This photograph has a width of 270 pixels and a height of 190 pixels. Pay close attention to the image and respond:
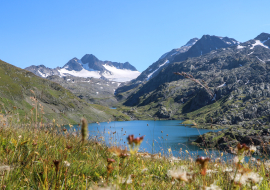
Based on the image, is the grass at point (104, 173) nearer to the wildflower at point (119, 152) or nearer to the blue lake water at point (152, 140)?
the wildflower at point (119, 152)

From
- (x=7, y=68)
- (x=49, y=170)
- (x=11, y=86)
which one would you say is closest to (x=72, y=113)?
(x=11, y=86)

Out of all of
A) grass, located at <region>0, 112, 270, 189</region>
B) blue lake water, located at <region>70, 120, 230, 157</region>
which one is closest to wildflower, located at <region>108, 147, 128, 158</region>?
grass, located at <region>0, 112, 270, 189</region>

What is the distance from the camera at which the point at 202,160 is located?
3.80 ft

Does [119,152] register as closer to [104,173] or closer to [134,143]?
[134,143]

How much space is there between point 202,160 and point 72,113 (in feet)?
663

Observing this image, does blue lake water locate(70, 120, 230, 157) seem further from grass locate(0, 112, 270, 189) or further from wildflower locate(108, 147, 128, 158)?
grass locate(0, 112, 270, 189)

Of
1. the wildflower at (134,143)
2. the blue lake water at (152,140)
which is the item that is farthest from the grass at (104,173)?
the blue lake water at (152,140)

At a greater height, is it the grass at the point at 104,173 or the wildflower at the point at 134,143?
the wildflower at the point at 134,143

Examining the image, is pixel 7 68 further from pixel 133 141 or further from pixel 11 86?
pixel 133 141

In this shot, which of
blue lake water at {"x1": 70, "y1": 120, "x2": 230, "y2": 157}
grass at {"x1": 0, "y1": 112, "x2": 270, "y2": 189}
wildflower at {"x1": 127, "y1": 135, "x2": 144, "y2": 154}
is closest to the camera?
wildflower at {"x1": 127, "y1": 135, "x2": 144, "y2": 154}

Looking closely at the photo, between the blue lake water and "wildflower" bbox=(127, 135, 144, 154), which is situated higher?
"wildflower" bbox=(127, 135, 144, 154)

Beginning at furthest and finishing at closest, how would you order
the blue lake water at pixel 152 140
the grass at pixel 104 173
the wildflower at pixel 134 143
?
the blue lake water at pixel 152 140 → the grass at pixel 104 173 → the wildflower at pixel 134 143

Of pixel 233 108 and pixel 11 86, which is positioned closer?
pixel 11 86

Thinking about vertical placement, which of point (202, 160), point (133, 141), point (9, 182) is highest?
point (133, 141)
